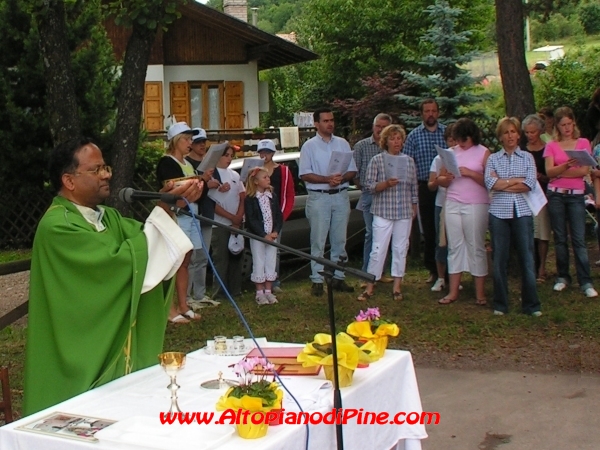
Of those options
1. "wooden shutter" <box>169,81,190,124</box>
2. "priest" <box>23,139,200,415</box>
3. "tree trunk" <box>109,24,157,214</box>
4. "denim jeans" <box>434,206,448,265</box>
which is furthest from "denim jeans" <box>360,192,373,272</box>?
"wooden shutter" <box>169,81,190,124</box>

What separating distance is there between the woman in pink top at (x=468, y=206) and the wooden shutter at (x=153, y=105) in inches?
754

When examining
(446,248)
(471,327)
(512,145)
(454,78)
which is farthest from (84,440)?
(454,78)

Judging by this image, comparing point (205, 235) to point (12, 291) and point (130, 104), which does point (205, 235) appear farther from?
point (12, 291)

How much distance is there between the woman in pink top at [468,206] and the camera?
8680 millimetres

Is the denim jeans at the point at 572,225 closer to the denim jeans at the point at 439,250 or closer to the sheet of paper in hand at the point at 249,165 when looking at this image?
the denim jeans at the point at 439,250

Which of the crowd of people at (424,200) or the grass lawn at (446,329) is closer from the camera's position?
the grass lawn at (446,329)

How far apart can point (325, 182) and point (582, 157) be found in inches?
103

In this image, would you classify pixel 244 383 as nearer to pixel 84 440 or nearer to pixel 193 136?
pixel 84 440

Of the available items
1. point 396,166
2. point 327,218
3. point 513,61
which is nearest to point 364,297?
point 327,218

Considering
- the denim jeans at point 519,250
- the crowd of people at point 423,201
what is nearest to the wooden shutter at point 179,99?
the crowd of people at point 423,201

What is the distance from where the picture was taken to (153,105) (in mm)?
26969

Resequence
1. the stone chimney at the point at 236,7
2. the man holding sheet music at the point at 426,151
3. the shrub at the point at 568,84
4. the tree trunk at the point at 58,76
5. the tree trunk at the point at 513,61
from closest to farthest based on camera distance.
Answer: the tree trunk at the point at 58,76 → the man holding sheet music at the point at 426,151 → the tree trunk at the point at 513,61 → the shrub at the point at 568,84 → the stone chimney at the point at 236,7

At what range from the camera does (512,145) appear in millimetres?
8352

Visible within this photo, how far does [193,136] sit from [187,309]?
1.83 metres
